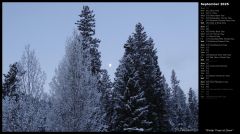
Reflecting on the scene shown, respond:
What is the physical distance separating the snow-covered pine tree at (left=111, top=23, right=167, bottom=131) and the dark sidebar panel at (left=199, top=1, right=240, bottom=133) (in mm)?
22672

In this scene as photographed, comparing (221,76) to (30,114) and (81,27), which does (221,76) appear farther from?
(81,27)

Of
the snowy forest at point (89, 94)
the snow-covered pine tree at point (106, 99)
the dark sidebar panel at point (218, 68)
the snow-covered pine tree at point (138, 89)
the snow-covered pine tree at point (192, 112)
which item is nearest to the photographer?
the dark sidebar panel at point (218, 68)

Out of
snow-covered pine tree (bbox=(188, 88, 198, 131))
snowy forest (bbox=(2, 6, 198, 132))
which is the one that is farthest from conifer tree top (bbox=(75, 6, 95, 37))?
snow-covered pine tree (bbox=(188, 88, 198, 131))

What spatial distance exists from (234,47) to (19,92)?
18.7 m

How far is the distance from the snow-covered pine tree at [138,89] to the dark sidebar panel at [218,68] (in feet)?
74.4

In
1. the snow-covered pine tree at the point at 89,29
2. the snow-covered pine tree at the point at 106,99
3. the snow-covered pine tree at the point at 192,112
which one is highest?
the snow-covered pine tree at the point at 89,29

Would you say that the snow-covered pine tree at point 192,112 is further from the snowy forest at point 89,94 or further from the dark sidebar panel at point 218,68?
the dark sidebar panel at point 218,68

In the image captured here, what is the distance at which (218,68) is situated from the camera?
15.5m

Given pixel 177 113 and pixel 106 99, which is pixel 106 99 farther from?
pixel 177 113

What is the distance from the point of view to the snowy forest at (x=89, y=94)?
29.1m

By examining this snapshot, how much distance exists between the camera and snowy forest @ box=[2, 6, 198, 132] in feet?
95.4

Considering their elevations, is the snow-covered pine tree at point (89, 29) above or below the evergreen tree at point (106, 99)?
above

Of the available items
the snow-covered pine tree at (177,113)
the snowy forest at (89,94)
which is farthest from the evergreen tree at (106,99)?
the snow-covered pine tree at (177,113)

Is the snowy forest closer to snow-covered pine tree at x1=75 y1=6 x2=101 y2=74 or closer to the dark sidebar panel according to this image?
snow-covered pine tree at x1=75 y1=6 x2=101 y2=74
